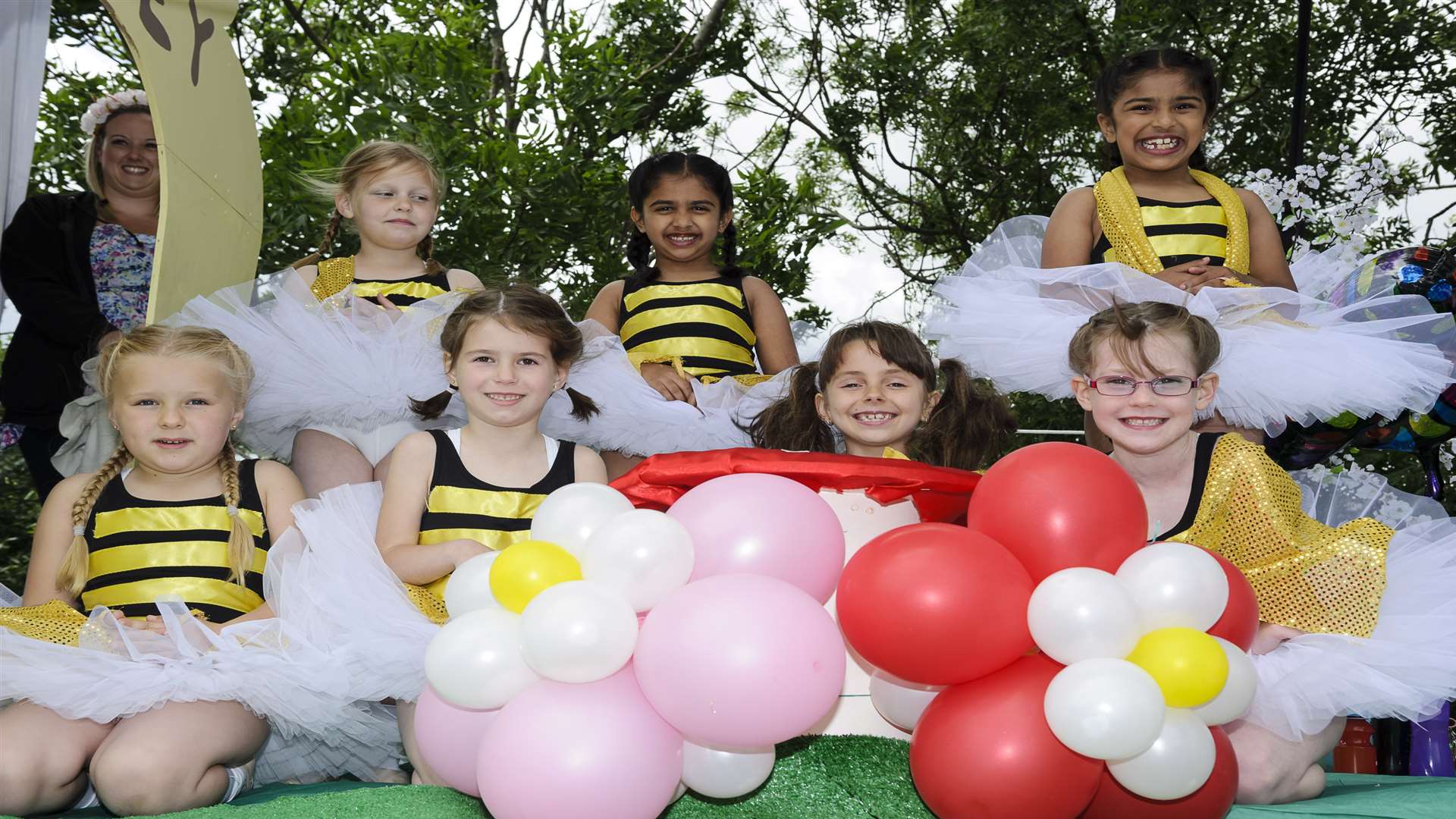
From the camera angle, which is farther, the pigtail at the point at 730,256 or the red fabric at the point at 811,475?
the pigtail at the point at 730,256

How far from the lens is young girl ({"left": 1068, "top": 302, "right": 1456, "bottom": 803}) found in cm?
197

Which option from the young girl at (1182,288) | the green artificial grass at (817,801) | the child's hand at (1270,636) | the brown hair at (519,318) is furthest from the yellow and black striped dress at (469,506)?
the child's hand at (1270,636)

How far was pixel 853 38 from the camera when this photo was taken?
7.58 m

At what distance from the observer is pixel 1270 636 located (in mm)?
2098

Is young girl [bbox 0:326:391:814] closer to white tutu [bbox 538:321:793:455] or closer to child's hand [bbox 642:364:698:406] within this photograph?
white tutu [bbox 538:321:793:455]

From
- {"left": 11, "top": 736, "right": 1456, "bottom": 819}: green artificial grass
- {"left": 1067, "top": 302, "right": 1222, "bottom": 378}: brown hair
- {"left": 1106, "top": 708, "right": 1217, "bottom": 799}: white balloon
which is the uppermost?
{"left": 1067, "top": 302, "right": 1222, "bottom": 378}: brown hair

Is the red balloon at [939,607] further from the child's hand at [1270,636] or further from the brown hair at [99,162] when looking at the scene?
the brown hair at [99,162]

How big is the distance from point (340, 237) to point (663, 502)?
11.4 feet

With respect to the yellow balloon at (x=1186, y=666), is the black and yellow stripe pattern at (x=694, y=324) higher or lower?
higher

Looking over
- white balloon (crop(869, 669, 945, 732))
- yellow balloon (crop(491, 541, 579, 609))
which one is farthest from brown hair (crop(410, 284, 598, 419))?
white balloon (crop(869, 669, 945, 732))

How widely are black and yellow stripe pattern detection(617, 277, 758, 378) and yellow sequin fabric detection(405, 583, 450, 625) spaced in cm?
135

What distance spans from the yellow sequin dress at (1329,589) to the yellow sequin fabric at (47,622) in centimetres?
207

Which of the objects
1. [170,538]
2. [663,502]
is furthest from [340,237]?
[663,502]

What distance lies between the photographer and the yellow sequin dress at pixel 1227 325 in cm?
262
